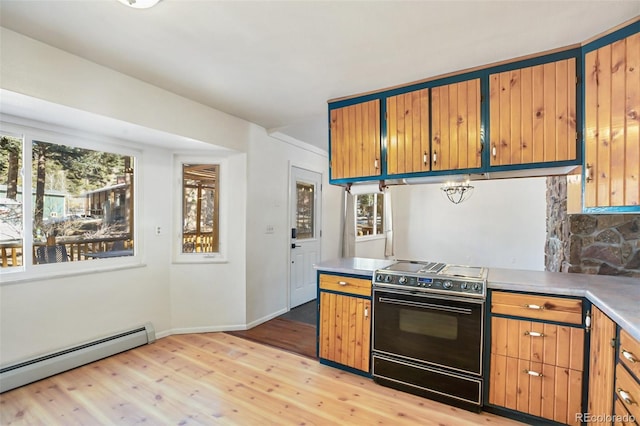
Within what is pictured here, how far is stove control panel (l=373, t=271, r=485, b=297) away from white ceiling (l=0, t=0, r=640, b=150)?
1670mm

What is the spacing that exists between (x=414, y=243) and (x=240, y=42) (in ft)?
21.7

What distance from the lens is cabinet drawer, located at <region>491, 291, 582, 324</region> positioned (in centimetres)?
185

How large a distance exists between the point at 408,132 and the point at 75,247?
11.0ft

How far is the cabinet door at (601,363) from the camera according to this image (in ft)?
4.96

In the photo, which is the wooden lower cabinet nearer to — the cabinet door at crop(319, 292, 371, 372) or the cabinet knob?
the cabinet knob

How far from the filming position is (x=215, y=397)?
88.6 inches

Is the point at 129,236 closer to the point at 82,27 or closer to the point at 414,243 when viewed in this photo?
the point at 82,27

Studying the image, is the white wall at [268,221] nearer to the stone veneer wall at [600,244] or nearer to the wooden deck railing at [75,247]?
the wooden deck railing at [75,247]

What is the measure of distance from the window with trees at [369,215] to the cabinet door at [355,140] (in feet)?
9.91

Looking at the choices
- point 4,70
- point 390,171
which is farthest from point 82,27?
point 390,171

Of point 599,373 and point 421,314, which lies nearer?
point 599,373

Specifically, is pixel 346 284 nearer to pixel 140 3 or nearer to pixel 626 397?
pixel 626 397

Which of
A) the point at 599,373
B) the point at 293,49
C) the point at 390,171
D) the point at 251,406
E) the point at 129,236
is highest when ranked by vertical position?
the point at 293,49

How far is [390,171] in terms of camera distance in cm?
274
